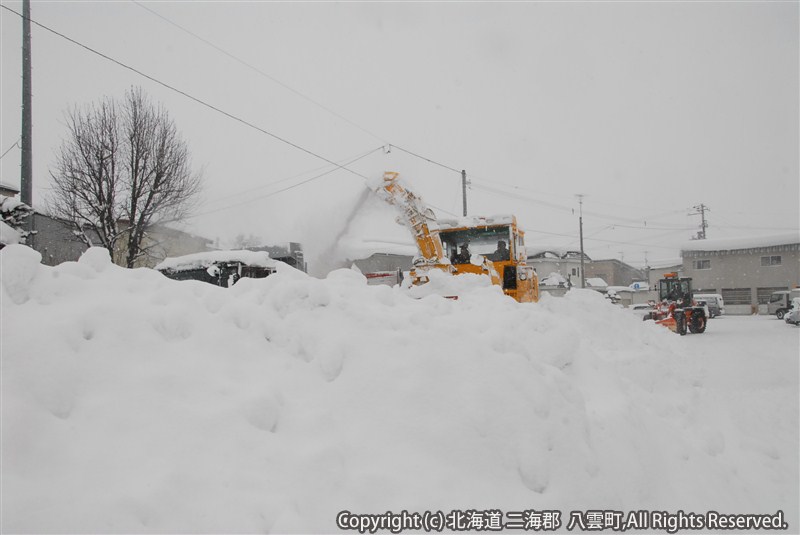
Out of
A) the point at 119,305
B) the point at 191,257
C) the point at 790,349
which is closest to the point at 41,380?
the point at 119,305

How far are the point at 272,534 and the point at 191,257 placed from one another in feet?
42.7

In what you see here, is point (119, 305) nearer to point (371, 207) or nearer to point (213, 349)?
point (213, 349)

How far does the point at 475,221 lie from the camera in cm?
1162

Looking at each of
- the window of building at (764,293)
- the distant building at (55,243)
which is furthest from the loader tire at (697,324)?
the window of building at (764,293)

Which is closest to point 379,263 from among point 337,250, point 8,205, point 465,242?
point 337,250

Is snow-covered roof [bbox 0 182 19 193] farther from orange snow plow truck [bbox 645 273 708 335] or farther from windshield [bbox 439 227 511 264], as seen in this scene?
orange snow plow truck [bbox 645 273 708 335]

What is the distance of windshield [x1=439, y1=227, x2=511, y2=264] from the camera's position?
1131 centimetres

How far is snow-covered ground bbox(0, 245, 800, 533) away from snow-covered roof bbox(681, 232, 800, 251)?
45649 mm

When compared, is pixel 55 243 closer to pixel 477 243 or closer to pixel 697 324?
pixel 477 243

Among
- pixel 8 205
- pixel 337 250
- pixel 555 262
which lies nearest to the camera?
pixel 8 205

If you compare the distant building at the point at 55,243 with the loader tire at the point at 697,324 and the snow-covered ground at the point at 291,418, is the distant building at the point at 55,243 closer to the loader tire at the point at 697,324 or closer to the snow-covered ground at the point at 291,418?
the snow-covered ground at the point at 291,418

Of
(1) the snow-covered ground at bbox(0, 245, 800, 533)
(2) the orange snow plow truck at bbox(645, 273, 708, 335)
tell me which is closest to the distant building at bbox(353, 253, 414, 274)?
(2) the orange snow plow truck at bbox(645, 273, 708, 335)

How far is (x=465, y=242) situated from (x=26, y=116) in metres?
9.81

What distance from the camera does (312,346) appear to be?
3207 millimetres
